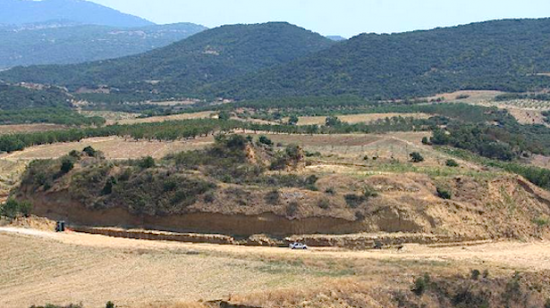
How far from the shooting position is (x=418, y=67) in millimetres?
175750

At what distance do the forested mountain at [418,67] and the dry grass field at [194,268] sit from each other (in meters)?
107

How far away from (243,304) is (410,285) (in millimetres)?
6845

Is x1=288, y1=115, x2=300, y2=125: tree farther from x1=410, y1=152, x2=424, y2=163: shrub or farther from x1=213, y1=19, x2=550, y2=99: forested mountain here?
x1=213, y1=19, x2=550, y2=99: forested mountain

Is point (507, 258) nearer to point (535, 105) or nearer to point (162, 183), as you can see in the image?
point (162, 183)

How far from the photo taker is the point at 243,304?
30500 mm

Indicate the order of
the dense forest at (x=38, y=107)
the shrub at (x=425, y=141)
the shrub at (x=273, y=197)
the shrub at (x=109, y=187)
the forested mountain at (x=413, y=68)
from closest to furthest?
the shrub at (x=273, y=197) < the shrub at (x=109, y=187) < the shrub at (x=425, y=141) < the dense forest at (x=38, y=107) < the forested mountain at (x=413, y=68)

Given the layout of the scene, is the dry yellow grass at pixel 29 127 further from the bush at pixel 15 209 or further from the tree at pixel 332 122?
the bush at pixel 15 209

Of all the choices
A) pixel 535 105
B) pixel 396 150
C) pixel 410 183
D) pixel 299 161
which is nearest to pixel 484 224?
pixel 410 183

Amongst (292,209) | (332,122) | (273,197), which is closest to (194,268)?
(292,209)

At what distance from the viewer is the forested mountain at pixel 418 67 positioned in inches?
6176

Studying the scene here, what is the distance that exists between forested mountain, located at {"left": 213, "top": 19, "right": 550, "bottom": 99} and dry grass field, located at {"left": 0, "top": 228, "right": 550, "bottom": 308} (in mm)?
107172

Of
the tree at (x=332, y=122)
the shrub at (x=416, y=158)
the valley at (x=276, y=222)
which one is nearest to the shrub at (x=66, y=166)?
the valley at (x=276, y=222)

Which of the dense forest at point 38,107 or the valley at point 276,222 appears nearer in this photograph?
the valley at point 276,222

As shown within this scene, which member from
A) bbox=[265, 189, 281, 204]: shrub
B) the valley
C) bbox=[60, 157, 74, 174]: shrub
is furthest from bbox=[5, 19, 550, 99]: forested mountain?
bbox=[265, 189, 281, 204]: shrub
